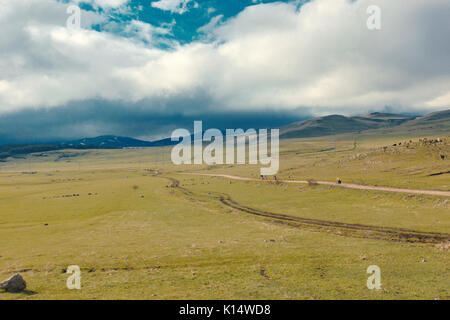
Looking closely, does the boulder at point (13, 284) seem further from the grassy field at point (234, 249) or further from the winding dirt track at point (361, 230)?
the winding dirt track at point (361, 230)

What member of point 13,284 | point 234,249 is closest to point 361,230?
point 234,249

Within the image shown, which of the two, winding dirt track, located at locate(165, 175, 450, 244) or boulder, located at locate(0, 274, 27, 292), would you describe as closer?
boulder, located at locate(0, 274, 27, 292)

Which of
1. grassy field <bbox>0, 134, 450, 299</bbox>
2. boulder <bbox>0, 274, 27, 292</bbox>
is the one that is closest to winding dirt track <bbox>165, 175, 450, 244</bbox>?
grassy field <bbox>0, 134, 450, 299</bbox>

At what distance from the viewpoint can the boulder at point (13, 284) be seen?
2164 cm

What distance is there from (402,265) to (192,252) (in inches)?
825

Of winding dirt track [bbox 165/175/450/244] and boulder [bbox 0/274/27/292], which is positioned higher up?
boulder [bbox 0/274/27/292]

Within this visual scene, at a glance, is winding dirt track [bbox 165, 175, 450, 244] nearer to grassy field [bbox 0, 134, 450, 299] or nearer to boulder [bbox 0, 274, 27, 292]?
grassy field [bbox 0, 134, 450, 299]

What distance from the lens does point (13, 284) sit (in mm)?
21812

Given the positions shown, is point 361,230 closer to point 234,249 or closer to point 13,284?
point 234,249

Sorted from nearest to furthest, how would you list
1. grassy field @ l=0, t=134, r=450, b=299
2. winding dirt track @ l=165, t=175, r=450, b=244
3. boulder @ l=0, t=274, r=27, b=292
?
boulder @ l=0, t=274, r=27, b=292, grassy field @ l=0, t=134, r=450, b=299, winding dirt track @ l=165, t=175, r=450, b=244

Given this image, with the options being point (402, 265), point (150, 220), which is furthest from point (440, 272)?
point (150, 220)

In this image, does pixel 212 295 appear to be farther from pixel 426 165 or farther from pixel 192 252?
pixel 426 165

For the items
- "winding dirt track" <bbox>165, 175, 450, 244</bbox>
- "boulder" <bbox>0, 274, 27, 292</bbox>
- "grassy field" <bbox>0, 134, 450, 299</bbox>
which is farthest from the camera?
"winding dirt track" <bbox>165, 175, 450, 244</bbox>

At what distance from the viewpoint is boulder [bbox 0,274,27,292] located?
21.6 metres
